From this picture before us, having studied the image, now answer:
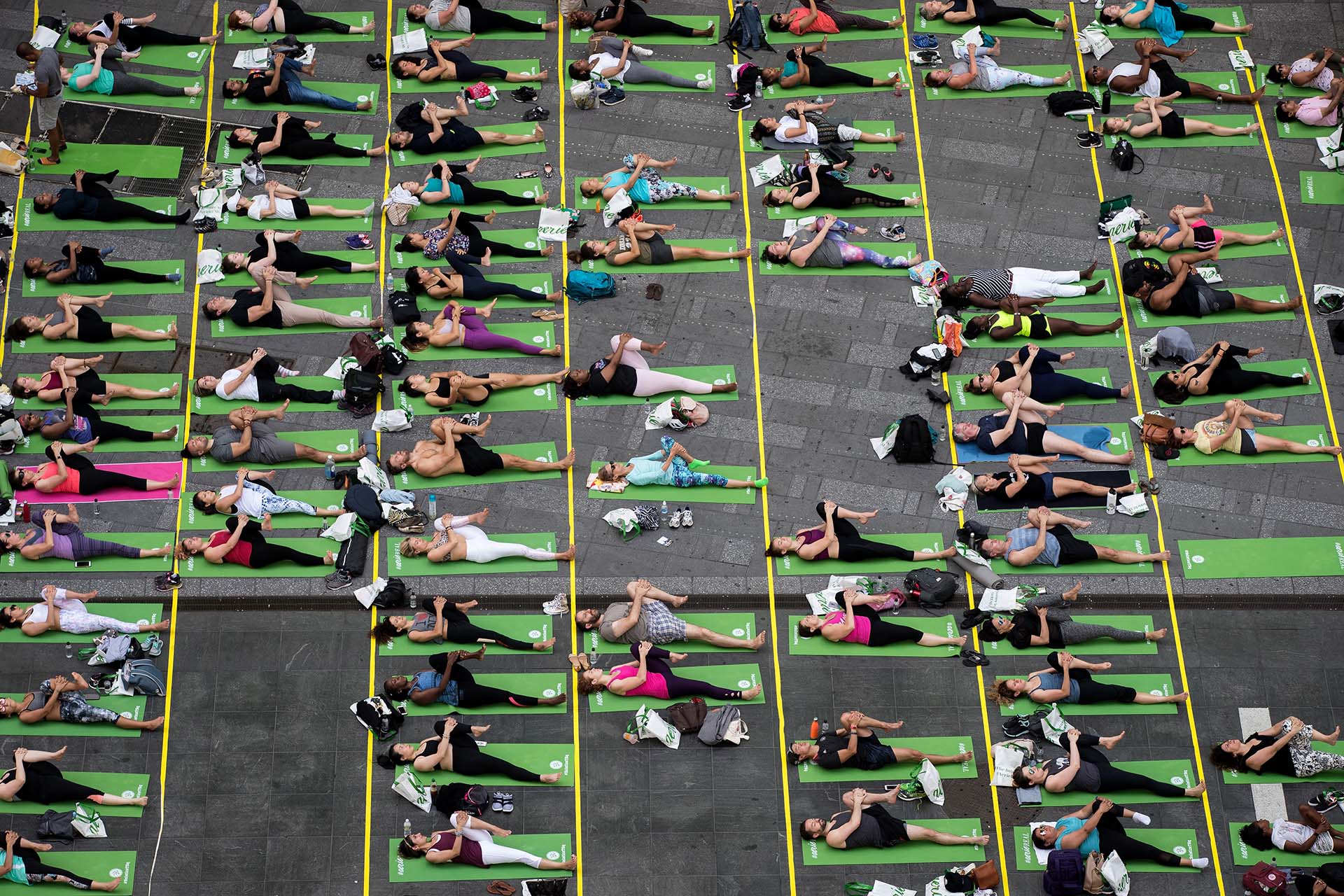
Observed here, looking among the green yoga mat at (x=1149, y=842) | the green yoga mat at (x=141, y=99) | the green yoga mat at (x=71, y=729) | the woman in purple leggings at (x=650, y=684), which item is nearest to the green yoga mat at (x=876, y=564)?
the woman in purple leggings at (x=650, y=684)

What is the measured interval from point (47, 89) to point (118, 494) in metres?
7.71

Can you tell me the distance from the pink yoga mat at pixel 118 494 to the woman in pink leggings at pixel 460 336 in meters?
3.99

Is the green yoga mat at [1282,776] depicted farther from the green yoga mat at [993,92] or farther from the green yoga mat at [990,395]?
the green yoga mat at [993,92]

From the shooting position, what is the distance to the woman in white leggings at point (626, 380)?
26766 mm

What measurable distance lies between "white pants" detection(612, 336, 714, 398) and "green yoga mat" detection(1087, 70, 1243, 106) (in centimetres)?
863

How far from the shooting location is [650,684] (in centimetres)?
2461

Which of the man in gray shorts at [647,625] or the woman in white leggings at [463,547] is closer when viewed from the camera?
the man in gray shorts at [647,625]

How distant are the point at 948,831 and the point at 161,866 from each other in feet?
33.9

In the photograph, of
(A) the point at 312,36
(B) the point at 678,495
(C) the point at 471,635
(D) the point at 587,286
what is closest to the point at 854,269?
(D) the point at 587,286

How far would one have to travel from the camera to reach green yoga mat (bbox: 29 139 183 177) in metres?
29.4

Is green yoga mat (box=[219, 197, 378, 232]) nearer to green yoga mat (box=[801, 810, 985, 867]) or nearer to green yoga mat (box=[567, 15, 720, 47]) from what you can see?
green yoga mat (box=[567, 15, 720, 47])

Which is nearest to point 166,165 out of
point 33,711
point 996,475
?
point 33,711

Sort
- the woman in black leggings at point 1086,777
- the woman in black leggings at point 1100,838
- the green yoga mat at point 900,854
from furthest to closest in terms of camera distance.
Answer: the woman in black leggings at point 1086,777 < the green yoga mat at point 900,854 < the woman in black leggings at point 1100,838

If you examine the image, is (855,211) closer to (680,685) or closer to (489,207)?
(489,207)
